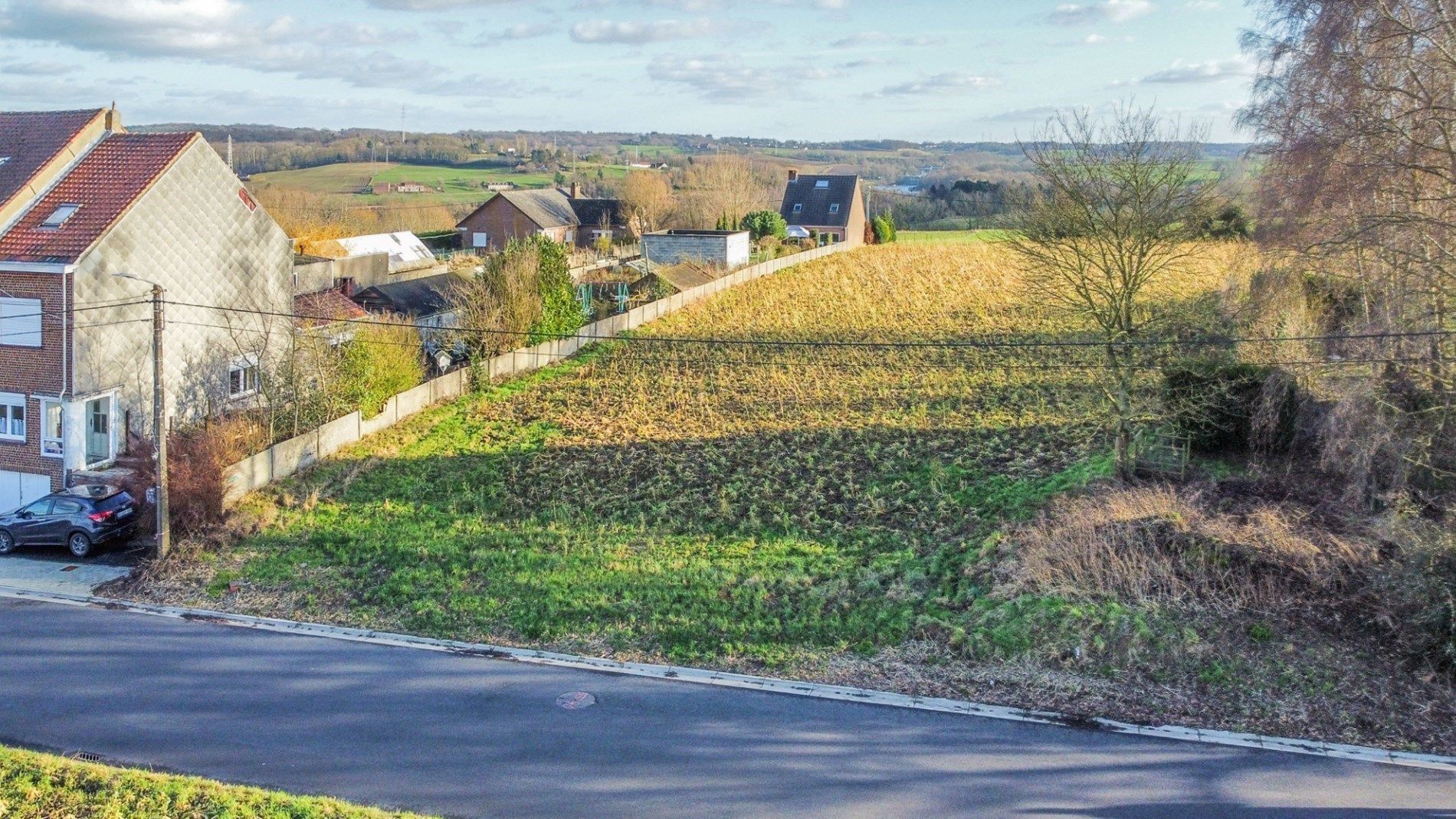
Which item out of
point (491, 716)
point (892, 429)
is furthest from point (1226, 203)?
point (491, 716)

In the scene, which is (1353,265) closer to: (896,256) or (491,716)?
(491,716)

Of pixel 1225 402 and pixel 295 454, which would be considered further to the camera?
pixel 295 454

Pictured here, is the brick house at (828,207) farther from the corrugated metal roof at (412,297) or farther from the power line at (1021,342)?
the corrugated metal roof at (412,297)

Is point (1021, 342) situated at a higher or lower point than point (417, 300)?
lower

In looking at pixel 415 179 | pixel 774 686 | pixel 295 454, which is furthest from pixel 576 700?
pixel 415 179

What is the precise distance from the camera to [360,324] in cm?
2792

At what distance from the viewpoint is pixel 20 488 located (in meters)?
22.6

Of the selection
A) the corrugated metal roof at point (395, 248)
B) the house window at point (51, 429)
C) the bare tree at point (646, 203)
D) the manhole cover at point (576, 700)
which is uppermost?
the bare tree at point (646, 203)

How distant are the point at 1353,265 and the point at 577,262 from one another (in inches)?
1486

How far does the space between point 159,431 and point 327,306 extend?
40.8 feet

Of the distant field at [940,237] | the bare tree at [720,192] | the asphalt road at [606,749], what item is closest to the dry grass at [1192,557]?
the asphalt road at [606,749]

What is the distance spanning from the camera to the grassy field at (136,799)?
992 cm

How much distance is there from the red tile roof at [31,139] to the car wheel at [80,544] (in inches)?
342

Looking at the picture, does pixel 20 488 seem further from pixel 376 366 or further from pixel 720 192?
pixel 720 192
